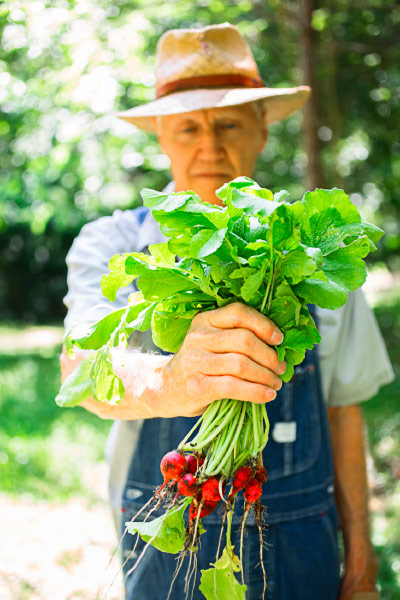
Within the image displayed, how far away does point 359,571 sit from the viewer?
2191 millimetres

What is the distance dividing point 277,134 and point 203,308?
7990 millimetres

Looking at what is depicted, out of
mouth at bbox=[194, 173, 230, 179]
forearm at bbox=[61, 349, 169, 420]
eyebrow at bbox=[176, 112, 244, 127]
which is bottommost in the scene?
forearm at bbox=[61, 349, 169, 420]

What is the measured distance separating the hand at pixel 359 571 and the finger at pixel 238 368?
1123mm

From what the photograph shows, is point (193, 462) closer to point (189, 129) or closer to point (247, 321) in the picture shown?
point (247, 321)

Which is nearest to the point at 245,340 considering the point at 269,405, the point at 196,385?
the point at 196,385

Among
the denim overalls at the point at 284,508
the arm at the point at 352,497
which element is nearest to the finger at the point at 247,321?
the denim overalls at the point at 284,508

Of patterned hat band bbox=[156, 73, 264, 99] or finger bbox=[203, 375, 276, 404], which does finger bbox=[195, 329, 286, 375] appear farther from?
patterned hat band bbox=[156, 73, 264, 99]

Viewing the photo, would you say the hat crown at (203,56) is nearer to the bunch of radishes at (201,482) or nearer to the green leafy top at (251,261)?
the green leafy top at (251,261)

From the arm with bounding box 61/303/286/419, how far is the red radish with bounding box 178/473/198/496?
18cm

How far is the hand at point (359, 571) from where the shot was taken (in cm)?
218

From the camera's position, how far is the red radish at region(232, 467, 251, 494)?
4.65 feet

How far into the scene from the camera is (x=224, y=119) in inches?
85.1

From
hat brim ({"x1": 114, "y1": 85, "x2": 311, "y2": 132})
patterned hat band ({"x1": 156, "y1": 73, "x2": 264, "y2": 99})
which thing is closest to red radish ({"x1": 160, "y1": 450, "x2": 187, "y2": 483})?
hat brim ({"x1": 114, "y1": 85, "x2": 311, "y2": 132})

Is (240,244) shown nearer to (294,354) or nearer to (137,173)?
(294,354)
